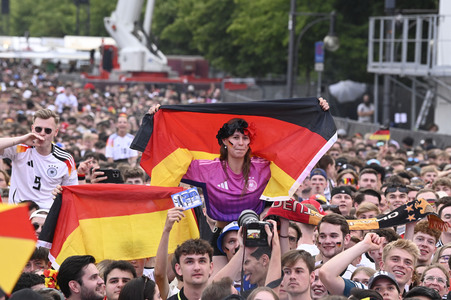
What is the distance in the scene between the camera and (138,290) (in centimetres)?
718

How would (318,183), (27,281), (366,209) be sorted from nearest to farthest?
(27,281), (366,209), (318,183)

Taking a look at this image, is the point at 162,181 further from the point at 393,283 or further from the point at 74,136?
the point at 74,136

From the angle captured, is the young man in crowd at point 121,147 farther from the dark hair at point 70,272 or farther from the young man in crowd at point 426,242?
the dark hair at point 70,272

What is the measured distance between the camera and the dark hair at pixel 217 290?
6793 mm

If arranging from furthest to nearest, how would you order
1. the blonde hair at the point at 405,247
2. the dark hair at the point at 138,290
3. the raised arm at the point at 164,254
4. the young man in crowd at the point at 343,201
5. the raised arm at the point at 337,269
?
the young man in crowd at the point at 343,201, the blonde hair at the point at 405,247, the raised arm at the point at 164,254, the raised arm at the point at 337,269, the dark hair at the point at 138,290

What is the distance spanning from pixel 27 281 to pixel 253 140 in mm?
2727

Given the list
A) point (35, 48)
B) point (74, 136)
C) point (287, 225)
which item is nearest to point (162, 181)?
point (287, 225)

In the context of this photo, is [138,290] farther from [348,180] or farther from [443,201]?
[348,180]

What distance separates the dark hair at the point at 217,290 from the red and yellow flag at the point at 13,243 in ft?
5.95

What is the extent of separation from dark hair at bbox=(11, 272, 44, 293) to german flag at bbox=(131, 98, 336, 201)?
2.14 meters

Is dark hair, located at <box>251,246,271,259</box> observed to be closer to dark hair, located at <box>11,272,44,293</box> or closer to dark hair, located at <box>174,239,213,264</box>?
dark hair, located at <box>174,239,213,264</box>

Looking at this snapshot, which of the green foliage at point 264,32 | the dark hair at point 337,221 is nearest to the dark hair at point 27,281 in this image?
the dark hair at point 337,221

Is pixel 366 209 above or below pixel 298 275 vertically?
above

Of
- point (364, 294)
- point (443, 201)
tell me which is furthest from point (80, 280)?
point (443, 201)
